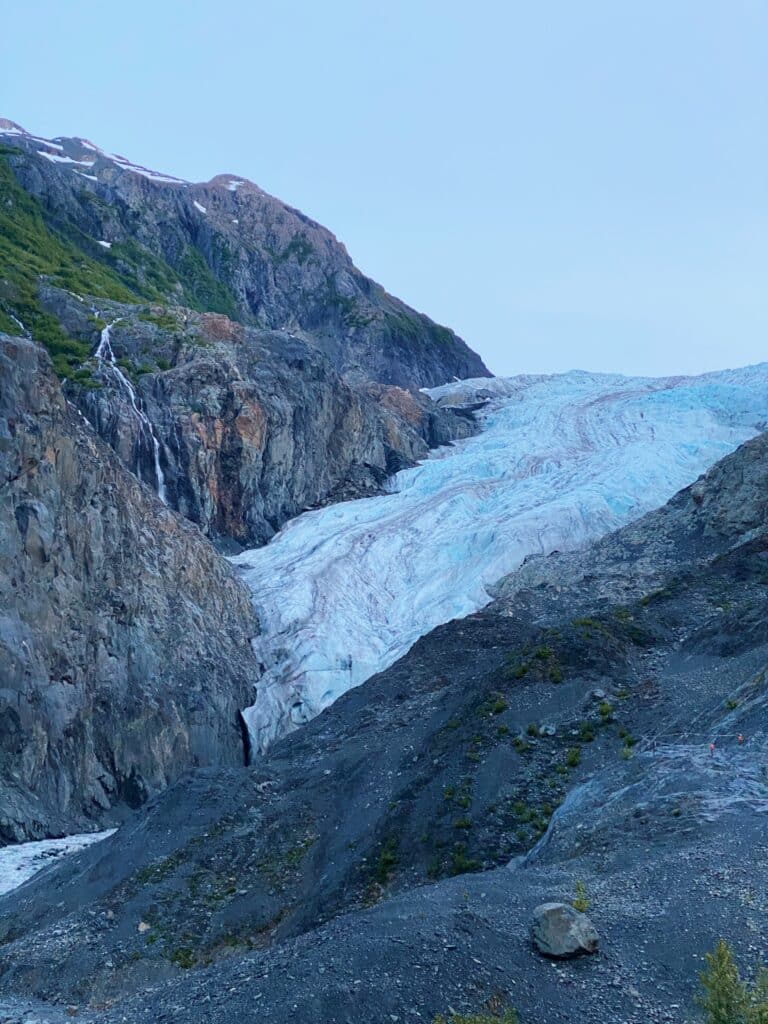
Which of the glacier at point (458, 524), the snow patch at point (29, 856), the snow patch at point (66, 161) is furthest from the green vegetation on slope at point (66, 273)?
the snow patch at point (29, 856)

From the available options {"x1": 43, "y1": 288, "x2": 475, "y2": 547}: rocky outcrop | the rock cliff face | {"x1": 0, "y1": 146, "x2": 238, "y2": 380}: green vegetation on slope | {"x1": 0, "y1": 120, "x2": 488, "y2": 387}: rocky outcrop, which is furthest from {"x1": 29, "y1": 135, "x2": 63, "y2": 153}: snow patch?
the rock cliff face

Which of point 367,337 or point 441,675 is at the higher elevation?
point 367,337

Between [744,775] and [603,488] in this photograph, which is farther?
[603,488]

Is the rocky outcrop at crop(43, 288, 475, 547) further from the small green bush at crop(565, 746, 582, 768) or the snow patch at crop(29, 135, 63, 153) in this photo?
the snow patch at crop(29, 135, 63, 153)

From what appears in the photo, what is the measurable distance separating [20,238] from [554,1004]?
56.4 meters

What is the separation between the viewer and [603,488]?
43250 millimetres

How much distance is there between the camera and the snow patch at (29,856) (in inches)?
764

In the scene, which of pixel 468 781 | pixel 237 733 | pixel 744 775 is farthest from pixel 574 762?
pixel 237 733

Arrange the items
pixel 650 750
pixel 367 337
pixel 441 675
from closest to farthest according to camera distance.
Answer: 1. pixel 650 750
2. pixel 441 675
3. pixel 367 337

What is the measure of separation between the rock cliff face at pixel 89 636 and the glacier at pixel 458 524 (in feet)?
7.93

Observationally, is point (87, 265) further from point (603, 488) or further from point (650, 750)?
point (650, 750)

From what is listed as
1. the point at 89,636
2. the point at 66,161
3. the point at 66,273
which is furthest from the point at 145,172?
the point at 89,636

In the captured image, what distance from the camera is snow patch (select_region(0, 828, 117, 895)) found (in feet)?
63.7

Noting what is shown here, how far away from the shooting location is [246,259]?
82.6 m
